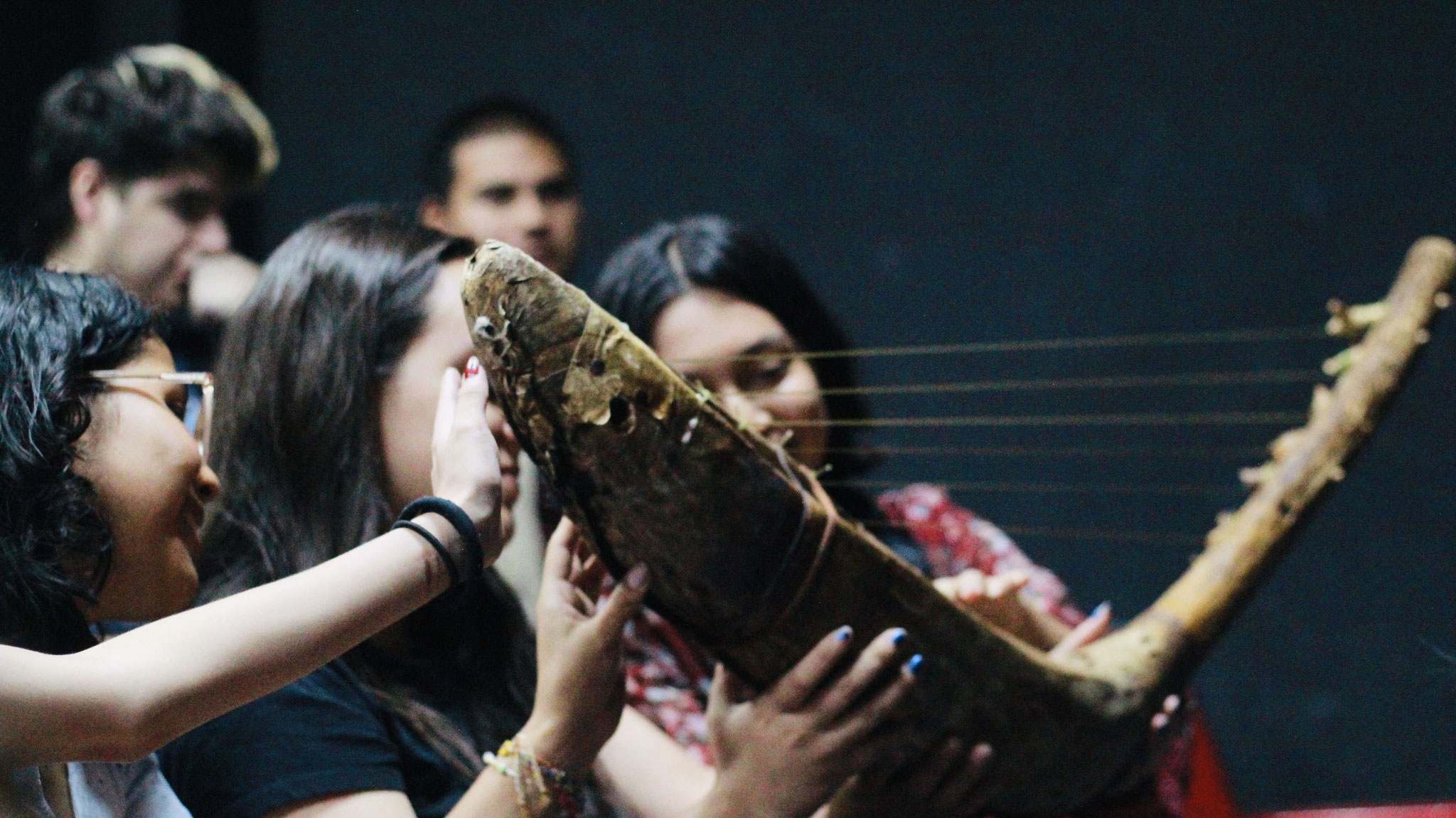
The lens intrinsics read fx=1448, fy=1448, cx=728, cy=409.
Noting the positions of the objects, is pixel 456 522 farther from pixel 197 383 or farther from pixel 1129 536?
pixel 1129 536

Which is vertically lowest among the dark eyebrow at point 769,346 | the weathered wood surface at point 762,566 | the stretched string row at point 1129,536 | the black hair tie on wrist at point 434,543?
the black hair tie on wrist at point 434,543

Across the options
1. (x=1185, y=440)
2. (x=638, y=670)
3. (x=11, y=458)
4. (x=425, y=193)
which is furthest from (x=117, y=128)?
(x=1185, y=440)

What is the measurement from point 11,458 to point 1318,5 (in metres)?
2.04

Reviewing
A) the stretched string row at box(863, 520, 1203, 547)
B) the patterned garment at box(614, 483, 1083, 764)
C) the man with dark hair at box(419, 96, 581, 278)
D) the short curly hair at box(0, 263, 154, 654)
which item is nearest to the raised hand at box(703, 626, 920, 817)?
the patterned garment at box(614, 483, 1083, 764)

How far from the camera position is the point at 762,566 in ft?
3.15

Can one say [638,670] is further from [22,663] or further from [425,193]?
[425,193]

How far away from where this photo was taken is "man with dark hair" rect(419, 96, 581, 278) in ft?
7.11

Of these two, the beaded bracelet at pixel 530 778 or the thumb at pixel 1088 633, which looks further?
the thumb at pixel 1088 633

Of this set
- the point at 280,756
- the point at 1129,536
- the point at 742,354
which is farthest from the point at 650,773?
the point at 1129,536

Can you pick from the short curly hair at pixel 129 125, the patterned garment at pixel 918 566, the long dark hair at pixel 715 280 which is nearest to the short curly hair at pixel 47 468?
the patterned garment at pixel 918 566

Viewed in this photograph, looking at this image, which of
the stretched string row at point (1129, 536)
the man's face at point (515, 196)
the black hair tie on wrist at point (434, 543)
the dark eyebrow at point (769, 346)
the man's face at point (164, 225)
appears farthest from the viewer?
the stretched string row at point (1129, 536)

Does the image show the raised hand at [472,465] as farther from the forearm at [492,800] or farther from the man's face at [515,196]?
the man's face at [515,196]

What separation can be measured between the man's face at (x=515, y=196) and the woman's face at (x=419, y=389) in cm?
107

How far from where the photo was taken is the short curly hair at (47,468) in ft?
2.50
